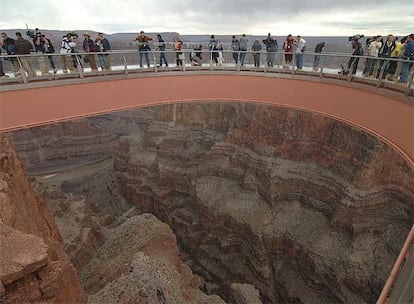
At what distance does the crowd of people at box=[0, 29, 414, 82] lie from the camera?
480 inches

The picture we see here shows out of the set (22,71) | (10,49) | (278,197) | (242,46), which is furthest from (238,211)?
(10,49)

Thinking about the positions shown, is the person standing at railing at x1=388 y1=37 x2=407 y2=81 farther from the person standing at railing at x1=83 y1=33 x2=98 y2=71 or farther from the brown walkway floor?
the person standing at railing at x1=83 y1=33 x2=98 y2=71

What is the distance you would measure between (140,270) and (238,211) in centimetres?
1676

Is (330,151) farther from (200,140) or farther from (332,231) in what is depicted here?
(200,140)

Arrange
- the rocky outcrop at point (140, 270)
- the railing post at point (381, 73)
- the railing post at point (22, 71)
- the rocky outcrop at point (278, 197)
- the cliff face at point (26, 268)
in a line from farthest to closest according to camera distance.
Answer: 1. the rocky outcrop at point (278, 197)
2. the railing post at point (22, 71)
3. the railing post at point (381, 73)
4. the rocky outcrop at point (140, 270)
5. the cliff face at point (26, 268)

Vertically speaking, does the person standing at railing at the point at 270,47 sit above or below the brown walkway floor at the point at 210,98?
above

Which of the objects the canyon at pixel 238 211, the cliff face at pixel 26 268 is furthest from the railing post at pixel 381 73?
the cliff face at pixel 26 268

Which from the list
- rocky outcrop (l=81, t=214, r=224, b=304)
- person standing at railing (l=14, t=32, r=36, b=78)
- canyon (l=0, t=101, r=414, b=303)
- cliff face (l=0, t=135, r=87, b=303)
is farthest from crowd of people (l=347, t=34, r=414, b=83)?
person standing at railing (l=14, t=32, r=36, b=78)

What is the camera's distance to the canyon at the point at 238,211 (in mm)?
16922

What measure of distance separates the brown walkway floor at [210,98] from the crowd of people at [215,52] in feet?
3.09

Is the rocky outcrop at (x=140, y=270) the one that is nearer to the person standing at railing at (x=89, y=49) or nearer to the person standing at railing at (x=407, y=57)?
the person standing at railing at (x=89, y=49)

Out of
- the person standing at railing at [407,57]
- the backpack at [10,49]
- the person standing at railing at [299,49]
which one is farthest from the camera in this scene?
the person standing at railing at [299,49]

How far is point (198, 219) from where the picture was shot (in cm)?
3134

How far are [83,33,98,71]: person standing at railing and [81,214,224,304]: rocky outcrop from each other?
9283mm
